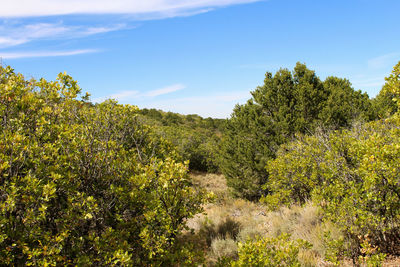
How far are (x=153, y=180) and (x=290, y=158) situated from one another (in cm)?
654

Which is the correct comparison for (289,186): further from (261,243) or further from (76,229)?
(76,229)

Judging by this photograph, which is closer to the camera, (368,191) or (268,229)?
(368,191)

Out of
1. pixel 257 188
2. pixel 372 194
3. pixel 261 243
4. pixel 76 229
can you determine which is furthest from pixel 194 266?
pixel 257 188

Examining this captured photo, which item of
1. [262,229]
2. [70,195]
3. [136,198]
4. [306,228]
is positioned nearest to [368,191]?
[306,228]

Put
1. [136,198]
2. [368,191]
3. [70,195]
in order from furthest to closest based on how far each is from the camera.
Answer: [368,191] → [136,198] → [70,195]

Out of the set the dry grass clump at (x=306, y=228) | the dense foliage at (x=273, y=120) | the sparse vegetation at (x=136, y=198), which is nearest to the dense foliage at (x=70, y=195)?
the sparse vegetation at (x=136, y=198)

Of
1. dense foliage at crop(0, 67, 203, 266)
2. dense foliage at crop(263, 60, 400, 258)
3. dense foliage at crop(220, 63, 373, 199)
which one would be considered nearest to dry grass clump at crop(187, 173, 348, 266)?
dense foliage at crop(263, 60, 400, 258)

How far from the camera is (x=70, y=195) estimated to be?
→ 3723 millimetres

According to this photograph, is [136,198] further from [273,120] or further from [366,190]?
[273,120]

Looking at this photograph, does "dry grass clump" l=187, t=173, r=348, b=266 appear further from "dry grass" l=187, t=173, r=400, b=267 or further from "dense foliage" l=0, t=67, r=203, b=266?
"dense foliage" l=0, t=67, r=203, b=266

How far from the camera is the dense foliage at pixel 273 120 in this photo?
46.9 feet

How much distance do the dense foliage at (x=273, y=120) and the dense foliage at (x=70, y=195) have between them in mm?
10246

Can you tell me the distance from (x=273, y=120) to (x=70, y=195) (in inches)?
517

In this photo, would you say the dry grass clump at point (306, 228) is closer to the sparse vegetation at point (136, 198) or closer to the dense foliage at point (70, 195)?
the sparse vegetation at point (136, 198)
